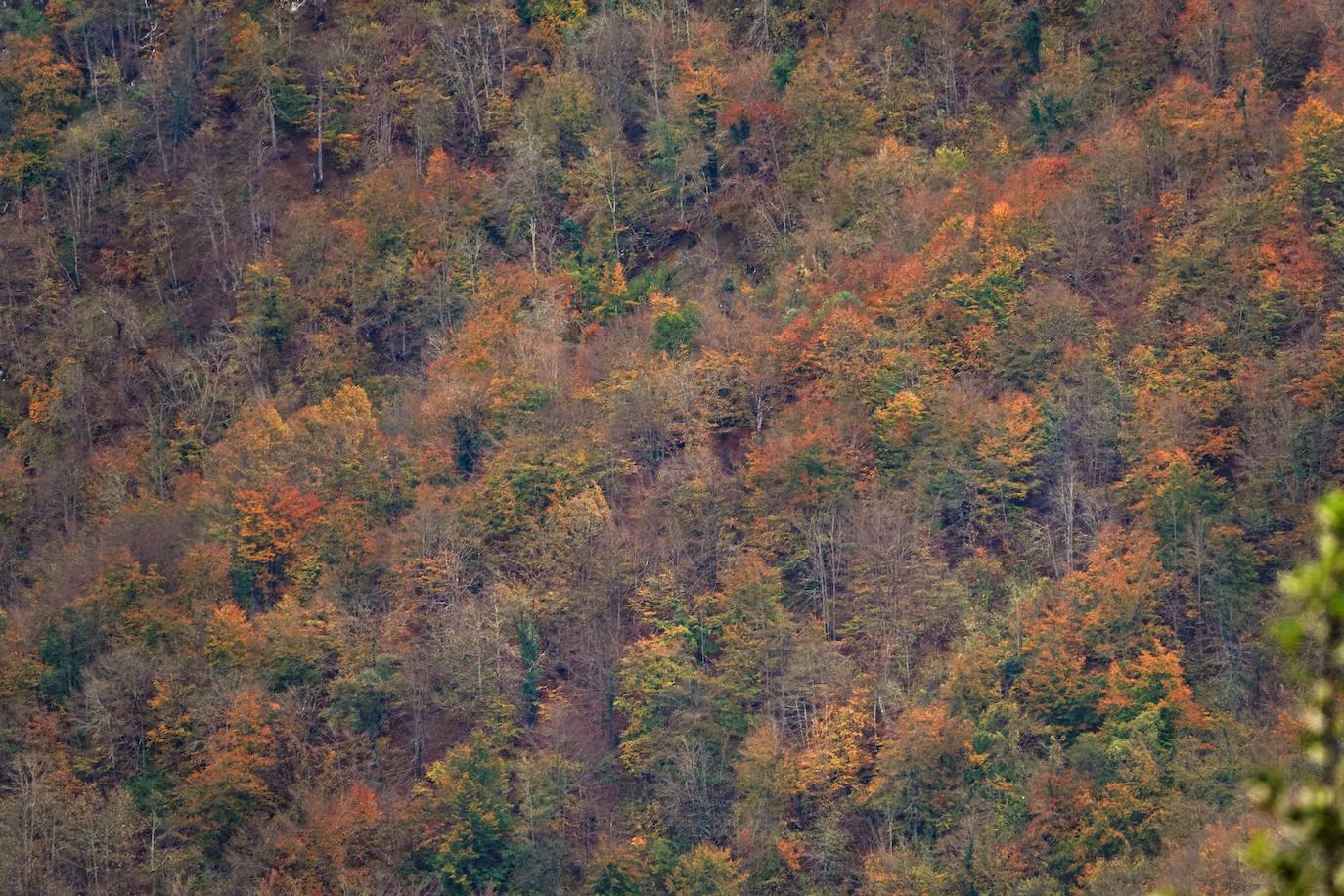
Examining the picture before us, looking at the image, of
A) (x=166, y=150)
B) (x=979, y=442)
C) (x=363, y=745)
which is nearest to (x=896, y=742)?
(x=979, y=442)

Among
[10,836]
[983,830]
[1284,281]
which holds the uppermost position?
[1284,281]

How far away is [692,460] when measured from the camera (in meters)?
63.2

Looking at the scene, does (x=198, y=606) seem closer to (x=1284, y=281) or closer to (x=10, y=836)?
(x=10, y=836)

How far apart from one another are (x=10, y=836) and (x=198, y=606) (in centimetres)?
1100

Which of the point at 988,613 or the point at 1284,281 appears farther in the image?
the point at 1284,281

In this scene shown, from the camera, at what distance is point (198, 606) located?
6425 centimetres

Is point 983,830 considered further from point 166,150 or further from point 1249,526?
point 166,150

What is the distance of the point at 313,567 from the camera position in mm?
65062

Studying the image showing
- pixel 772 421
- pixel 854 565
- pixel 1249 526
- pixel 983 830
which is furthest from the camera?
pixel 772 421

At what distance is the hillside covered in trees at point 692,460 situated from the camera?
53156mm

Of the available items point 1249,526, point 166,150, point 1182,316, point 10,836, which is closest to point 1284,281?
point 1182,316

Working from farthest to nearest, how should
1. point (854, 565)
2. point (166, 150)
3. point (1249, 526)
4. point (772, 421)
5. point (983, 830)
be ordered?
point (166, 150) → point (772, 421) → point (854, 565) → point (1249, 526) → point (983, 830)

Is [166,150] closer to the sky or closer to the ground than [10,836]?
closer to the sky

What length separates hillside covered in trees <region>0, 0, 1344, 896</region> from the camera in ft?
174
